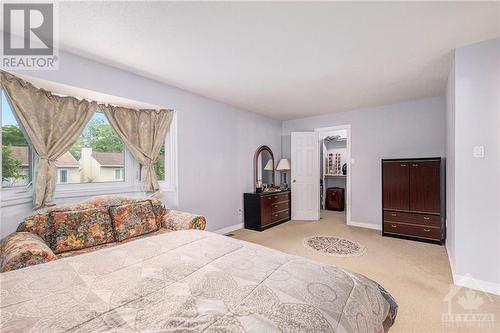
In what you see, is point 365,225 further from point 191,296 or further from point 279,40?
point 191,296

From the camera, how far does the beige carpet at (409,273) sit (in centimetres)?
188

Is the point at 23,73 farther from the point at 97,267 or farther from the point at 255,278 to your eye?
the point at 255,278

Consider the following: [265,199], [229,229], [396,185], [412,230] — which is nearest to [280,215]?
[265,199]

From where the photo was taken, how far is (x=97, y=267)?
1.45 m

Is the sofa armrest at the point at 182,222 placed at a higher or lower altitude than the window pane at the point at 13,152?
lower

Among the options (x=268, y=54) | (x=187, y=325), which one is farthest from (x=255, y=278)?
(x=268, y=54)

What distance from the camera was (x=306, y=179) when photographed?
5.48 meters

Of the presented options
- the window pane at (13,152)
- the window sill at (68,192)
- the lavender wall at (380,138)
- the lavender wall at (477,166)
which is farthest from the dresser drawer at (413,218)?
the window pane at (13,152)

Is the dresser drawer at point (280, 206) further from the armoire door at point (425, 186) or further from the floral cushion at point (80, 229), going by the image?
the floral cushion at point (80, 229)

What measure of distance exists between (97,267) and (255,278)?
0.99 m

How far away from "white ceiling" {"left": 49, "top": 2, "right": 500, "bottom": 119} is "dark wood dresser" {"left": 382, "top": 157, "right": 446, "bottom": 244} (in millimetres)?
1272

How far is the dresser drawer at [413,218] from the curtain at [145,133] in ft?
12.7

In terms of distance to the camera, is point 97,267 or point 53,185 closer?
point 97,267

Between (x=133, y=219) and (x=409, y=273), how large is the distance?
10.6 feet
